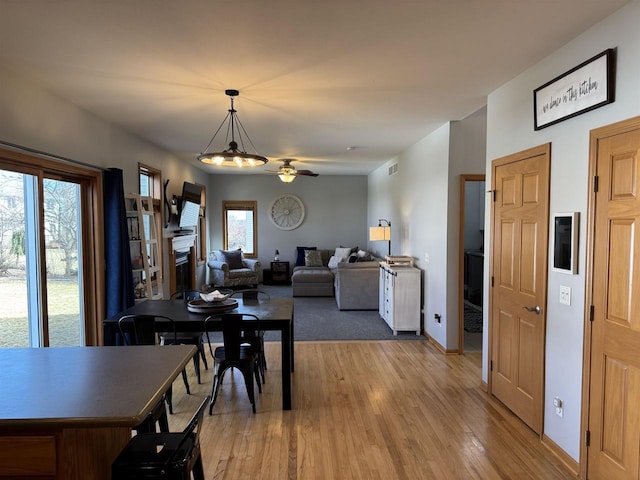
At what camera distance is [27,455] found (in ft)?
4.47

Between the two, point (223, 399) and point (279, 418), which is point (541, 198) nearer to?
point (279, 418)

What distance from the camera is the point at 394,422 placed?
3062mm

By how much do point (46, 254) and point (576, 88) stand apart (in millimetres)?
4241

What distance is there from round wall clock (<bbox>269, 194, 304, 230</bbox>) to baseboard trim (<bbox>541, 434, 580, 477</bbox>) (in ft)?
25.3

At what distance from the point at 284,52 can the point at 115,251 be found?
2.88m

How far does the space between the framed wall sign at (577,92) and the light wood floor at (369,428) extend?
7.34ft

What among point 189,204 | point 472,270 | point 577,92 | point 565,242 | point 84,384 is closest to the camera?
point 84,384

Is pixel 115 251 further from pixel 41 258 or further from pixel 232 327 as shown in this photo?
pixel 232 327

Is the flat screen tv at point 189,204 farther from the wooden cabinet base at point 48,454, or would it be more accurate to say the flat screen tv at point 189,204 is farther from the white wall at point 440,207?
the wooden cabinet base at point 48,454

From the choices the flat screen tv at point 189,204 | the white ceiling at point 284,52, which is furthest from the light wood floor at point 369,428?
the flat screen tv at point 189,204

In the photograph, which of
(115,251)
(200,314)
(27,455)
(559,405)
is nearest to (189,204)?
(115,251)

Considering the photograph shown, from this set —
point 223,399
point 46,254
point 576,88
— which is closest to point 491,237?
point 576,88

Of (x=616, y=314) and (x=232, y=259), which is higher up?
(x=616, y=314)

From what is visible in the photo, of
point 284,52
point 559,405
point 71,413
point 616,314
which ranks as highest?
point 284,52
